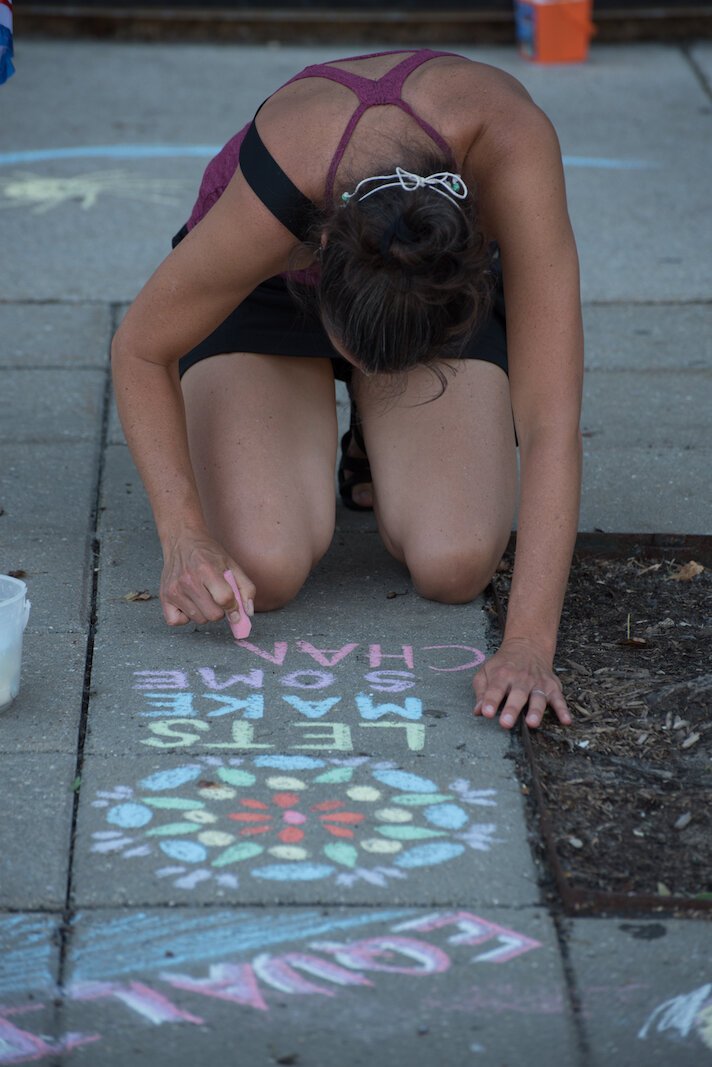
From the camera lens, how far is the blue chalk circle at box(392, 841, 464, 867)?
214cm

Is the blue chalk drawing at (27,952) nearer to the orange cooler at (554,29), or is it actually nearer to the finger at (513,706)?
the finger at (513,706)

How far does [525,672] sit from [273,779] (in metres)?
0.50

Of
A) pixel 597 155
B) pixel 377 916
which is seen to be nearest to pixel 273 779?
pixel 377 916

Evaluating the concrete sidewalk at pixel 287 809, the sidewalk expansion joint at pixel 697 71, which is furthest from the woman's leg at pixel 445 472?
the sidewalk expansion joint at pixel 697 71

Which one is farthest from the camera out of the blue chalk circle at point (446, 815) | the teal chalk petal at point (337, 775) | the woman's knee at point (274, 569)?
the woman's knee at point (274, 569)

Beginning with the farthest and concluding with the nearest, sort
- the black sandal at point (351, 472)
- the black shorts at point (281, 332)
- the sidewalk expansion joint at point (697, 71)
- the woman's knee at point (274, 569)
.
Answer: the sidewalk expansion joint at point (697, 71), the black sandal at point (351, 472), the black shorts at point (281, 332), the woman's knee at point (274, 569)

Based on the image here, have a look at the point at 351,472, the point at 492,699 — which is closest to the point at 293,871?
the point at 492,699

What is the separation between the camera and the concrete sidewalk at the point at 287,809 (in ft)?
6.07

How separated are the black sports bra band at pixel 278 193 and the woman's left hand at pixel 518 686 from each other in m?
0.84

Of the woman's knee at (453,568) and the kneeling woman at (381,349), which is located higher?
the kneeling woman at (381,349)

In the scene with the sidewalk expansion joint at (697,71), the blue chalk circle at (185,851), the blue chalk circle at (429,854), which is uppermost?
the sidewalk expansion joint at (697,71)

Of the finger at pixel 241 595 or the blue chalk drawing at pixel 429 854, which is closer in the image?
the blue chalk drawing at pixel 429 854

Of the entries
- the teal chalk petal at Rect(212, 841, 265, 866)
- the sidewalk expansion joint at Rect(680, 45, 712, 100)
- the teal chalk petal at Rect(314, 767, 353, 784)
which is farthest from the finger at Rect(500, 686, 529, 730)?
the sidewalk expansion joint at Rect(680, 45, 712, 100)

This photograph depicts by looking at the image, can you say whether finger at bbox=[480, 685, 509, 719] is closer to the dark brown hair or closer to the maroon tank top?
the dark brown hair
